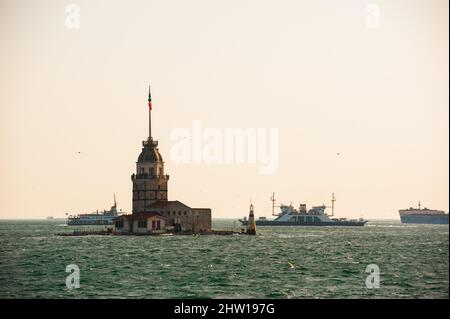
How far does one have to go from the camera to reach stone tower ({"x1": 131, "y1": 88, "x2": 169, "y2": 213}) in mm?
167000

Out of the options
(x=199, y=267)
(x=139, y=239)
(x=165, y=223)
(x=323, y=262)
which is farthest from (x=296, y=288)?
(x=165, y=223)

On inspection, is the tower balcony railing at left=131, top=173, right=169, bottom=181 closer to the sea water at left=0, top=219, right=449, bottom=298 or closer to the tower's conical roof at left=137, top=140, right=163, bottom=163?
the tower's conical roof at left=137, top=140, right=163, bottom=163

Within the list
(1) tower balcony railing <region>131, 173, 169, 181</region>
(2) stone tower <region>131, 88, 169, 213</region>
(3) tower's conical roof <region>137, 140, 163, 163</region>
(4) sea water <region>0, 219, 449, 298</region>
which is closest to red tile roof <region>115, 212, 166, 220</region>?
(2) stone tower <region>131, 88, 169, 213</region>

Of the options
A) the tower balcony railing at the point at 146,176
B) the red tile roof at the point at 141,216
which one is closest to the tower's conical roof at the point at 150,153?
the tower balcony railing at the point at 146,176

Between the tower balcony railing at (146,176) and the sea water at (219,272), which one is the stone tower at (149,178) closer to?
the tower balcony railing at (146,176)

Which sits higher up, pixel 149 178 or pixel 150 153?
pixel 150 153

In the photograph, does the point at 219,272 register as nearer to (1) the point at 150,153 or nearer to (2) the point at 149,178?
(2) the point at 149,178

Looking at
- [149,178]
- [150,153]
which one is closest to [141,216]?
[149,178]

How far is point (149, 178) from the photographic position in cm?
16675

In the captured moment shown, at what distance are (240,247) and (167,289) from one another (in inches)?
2377

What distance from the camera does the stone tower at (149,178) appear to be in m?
167

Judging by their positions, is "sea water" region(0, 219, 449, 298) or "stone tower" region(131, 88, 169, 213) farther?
"stone tower" region(131, 88, 169, 213)

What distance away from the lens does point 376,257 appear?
111 metres
